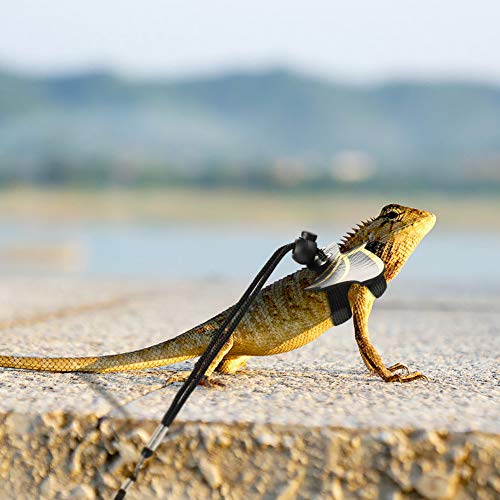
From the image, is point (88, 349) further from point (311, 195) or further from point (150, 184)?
point (150, 184)

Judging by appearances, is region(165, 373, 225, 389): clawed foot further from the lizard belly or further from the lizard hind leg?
the lizard belly

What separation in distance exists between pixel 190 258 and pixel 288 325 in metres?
16.4

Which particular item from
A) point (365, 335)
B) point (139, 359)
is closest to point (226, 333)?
point (139, 359)

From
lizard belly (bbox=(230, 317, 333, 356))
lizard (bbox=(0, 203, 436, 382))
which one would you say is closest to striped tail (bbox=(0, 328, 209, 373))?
lizard (bbox=(0, 203, 436, 382))

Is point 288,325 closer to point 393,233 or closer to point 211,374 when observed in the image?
point 211,374

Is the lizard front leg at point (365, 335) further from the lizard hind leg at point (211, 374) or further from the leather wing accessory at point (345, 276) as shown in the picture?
the lizard hind leg at point (211, 374)

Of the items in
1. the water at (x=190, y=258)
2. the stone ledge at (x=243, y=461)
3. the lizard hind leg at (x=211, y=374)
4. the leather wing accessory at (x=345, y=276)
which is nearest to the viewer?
the stone ledge at (x=243, y=461)

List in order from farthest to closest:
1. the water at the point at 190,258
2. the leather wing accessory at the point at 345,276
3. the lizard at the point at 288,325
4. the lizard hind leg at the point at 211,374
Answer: the water at the point at 190,258 < the lizard at the point at 288,325 < the lizard hind leg at the point at 211,374 < the leather wing accessory at the point at 345,276

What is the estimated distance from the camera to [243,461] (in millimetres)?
2422

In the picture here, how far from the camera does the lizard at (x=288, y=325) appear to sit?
304cm

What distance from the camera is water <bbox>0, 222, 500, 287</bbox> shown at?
12.6 m

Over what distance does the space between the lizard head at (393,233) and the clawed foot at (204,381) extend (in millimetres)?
636

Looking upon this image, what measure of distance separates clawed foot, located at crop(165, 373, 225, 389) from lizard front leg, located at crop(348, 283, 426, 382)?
504 mm

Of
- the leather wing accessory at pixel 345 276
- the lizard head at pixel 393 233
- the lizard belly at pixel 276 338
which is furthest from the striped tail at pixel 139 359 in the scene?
the lizard head at pixel 393 233
